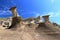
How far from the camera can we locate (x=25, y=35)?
12859 millimetres

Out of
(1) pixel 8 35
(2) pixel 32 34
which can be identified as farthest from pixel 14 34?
(2) pixel 32 34

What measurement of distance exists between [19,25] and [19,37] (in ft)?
6.74

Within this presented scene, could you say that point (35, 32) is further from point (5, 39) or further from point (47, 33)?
point (5, 39)

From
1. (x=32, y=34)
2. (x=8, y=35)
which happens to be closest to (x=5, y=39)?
(x=8, y=35)

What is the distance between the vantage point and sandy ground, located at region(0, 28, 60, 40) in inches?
486

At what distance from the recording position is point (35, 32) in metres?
13.4

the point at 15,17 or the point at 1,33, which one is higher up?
the point at 15,17

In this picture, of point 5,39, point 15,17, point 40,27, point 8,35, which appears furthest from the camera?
point 15,17

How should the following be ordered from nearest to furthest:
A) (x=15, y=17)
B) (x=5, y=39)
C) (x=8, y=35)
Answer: (x=5, y=39) < (x=8, y=35) < (x=15, y=17)

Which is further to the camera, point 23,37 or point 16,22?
point 16,22

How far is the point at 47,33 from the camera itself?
1305 cm

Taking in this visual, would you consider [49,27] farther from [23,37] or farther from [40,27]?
[23,37]

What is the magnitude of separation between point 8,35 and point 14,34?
1.49ft

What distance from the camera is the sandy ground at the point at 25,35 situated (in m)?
12.4
